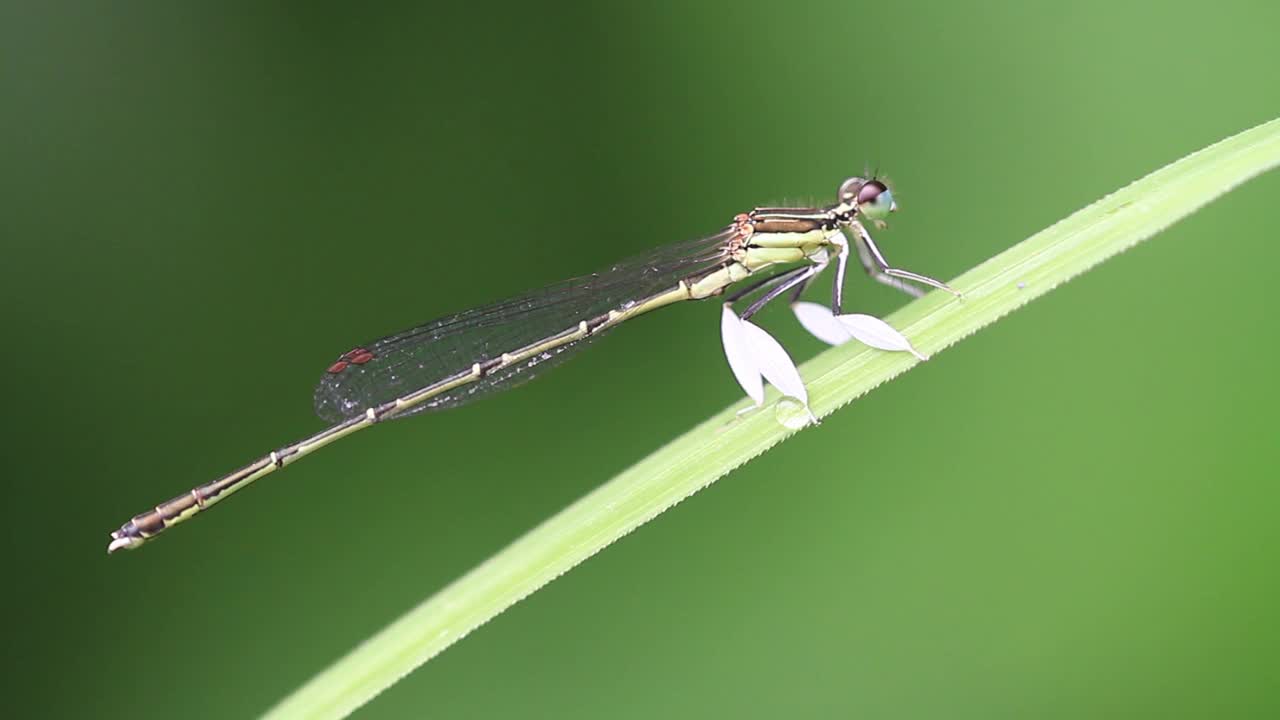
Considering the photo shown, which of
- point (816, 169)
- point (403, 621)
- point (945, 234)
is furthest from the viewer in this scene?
point (816, 169)

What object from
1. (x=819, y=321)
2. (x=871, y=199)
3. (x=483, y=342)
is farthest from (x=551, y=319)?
(x=871, y=199)

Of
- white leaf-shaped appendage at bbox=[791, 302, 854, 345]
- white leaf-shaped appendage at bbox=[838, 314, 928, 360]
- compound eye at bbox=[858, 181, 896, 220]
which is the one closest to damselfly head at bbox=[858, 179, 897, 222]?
compound eye at bbox=[858, 181, 896, 220]

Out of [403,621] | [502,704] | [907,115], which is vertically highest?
[907,115]

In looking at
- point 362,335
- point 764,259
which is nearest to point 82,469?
point 362,335

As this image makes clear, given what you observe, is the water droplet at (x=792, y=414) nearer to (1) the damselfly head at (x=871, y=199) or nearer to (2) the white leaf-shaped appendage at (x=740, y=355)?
(2) the white leaf-shaped appendage at (x=740, y=355)

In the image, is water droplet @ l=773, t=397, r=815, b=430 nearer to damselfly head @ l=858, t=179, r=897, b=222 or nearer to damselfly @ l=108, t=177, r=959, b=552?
damselfly @ l=108, t=177, r=959, b=552

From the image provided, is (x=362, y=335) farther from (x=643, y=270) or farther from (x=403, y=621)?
(x=403, y=621)

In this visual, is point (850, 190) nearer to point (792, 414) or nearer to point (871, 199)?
point (871, 199)
